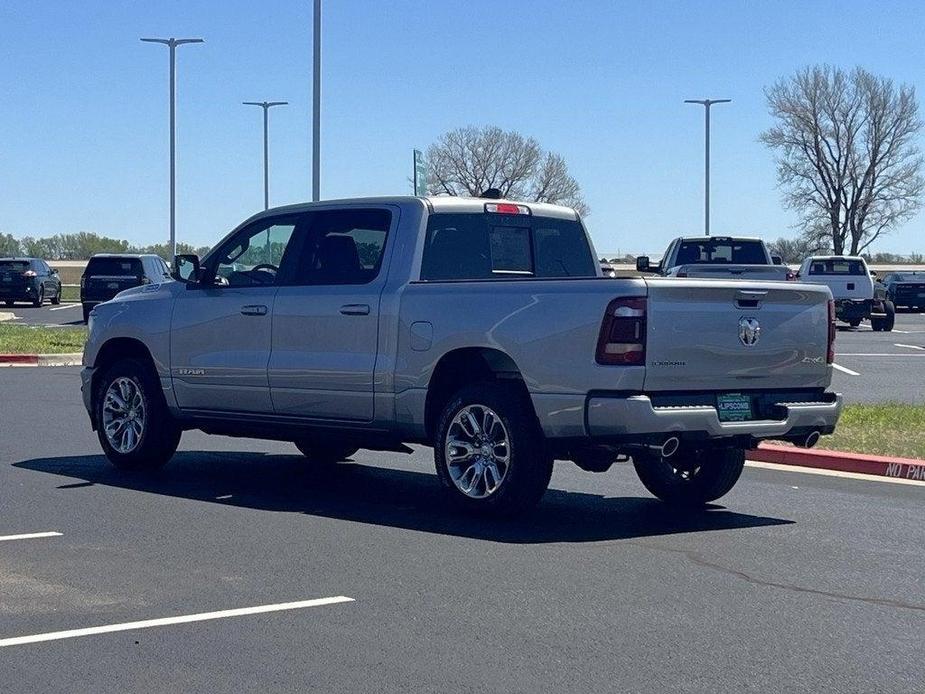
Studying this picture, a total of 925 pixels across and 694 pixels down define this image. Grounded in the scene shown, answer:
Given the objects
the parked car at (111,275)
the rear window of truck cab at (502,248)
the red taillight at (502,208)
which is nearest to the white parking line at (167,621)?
the rear window of truck cab at (502,248)

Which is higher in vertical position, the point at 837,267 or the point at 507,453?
the point at 837,267

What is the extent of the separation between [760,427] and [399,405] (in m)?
2.31

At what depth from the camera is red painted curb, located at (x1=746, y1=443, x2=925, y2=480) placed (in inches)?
483

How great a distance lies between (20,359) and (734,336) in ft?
58.2

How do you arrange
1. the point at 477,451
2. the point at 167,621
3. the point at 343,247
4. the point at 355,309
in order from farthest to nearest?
the point at 343,247, the point at 355,309, the point at 477,451, the point at 167,621

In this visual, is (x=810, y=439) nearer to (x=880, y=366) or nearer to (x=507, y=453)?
(x=507, y=453)

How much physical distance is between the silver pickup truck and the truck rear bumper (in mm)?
12

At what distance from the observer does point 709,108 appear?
64438 millimetres

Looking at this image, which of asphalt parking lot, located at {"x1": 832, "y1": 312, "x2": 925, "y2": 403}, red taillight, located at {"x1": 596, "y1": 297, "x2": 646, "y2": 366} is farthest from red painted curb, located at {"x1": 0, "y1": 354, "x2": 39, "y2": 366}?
red taillight, located at {"x1": 596, "y1": 297, "x2": 646, "y2": 366}

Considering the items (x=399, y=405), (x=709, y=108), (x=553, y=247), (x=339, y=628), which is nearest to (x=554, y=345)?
(x=399, y=405)

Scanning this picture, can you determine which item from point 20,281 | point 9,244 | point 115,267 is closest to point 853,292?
point 115,267

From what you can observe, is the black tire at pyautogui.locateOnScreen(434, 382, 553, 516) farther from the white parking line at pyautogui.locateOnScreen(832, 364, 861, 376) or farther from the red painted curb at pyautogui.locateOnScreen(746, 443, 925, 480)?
the white parking line at pyautogui.locateOnScreen(832, 364, 861, 376)

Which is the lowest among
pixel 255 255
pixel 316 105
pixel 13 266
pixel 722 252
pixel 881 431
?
pixel 881 431

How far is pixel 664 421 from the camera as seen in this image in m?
9.29
